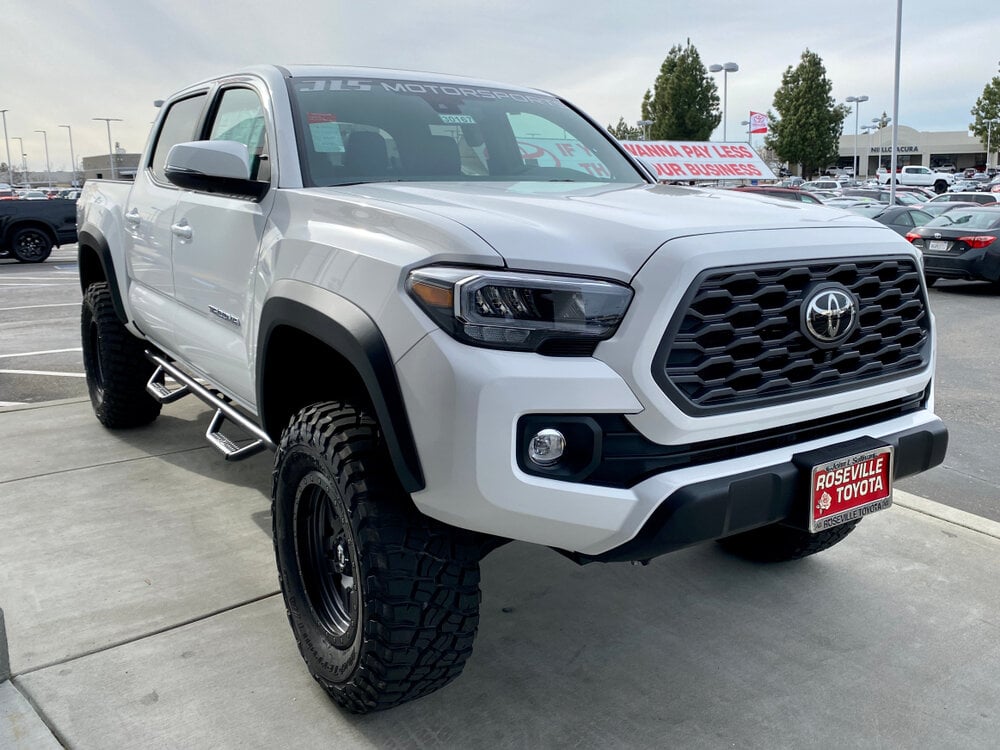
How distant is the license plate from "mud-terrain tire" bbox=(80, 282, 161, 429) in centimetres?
Answer: 394

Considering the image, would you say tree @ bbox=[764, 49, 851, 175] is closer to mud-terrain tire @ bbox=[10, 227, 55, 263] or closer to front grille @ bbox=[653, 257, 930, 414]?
mud-terrain tire @ bbox=[10, 227, 55, 263]

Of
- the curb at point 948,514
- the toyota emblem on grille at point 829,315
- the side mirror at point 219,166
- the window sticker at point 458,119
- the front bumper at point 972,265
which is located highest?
the window sticker at point 458,119

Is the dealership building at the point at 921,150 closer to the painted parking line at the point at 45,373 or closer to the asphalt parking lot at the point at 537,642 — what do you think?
the painted parking line at the point at 45,373

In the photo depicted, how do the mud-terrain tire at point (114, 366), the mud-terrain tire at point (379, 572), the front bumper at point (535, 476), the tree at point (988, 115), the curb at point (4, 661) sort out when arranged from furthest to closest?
the tree at point (988, 115)
the mud-terrain tire at point (114, 366)
the curb at point (4, 661)
the mud-terrain tire at point (379, 572)
the front bumper at point (535, 476)

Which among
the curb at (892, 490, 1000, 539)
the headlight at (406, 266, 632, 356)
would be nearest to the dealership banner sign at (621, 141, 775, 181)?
the curb at (892, 490, 1000, 539)

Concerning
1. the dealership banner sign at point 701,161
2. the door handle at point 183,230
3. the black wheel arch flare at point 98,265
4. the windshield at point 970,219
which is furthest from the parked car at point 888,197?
the door handle at point 183,230

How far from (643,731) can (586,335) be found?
121 centimetres

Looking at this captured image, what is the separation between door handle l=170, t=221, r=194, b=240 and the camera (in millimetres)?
3600

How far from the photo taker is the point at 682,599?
11.0 ft

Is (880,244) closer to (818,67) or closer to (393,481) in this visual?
(393,481)

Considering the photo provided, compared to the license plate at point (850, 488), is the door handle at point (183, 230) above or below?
above

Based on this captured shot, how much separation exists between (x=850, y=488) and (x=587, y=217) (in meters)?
1.02

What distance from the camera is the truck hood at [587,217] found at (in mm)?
2139

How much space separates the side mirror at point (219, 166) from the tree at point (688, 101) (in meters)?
50.7
